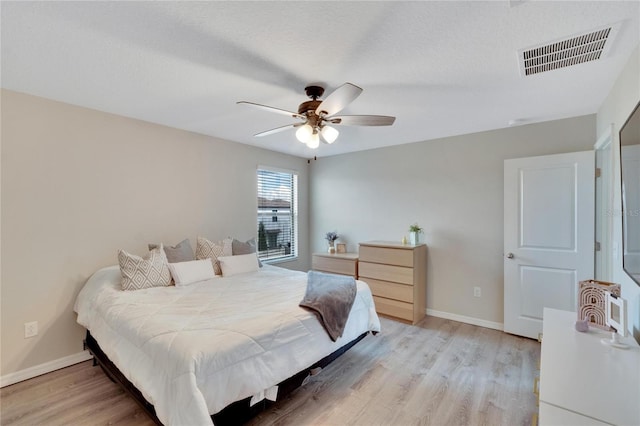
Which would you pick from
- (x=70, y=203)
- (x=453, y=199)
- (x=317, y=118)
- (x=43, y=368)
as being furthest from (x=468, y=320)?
(x=70, y=203)

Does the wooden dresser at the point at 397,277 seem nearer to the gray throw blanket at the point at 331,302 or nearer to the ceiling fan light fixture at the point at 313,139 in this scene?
the gray throw blanket at the point at 331,302

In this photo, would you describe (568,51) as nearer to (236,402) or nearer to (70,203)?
(236,402)

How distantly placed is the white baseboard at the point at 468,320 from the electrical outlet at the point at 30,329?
4.25 meters

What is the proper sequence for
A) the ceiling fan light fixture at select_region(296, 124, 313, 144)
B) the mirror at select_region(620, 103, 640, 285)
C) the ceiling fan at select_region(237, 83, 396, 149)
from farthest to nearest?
the ceiling fan light fixture at select_region(296, 124, 313, 144) < the ceiling fan at select_region(237, 83, 396, 149) < the mirror at select_region(620, 103, 640, 285)

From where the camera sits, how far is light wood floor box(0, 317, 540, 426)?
1924mm

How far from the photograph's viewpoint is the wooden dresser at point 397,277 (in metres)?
3.58

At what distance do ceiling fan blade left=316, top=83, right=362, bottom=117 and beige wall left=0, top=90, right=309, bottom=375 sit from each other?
Answer: 7.26 feet

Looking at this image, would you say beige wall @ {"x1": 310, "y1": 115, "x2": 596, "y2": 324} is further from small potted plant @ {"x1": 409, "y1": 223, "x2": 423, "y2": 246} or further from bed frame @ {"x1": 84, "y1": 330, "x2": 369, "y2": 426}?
bed frame @ {"x1": 84, "y1": 330, "x2": 369, "y2": 426}

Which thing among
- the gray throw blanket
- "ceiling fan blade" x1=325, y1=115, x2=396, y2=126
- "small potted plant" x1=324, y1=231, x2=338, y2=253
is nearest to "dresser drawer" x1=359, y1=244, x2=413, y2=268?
"small potted plant" x1=324, y1=231, x2=338, y2=253

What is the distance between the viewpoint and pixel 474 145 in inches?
140

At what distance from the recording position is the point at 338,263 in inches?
169

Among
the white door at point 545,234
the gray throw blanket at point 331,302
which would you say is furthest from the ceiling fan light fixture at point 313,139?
the white door at point 545,234

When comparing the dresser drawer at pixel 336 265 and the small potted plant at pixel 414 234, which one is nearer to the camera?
the small potted plant at pixel 414 234

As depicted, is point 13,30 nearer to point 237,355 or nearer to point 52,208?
point 52,208
